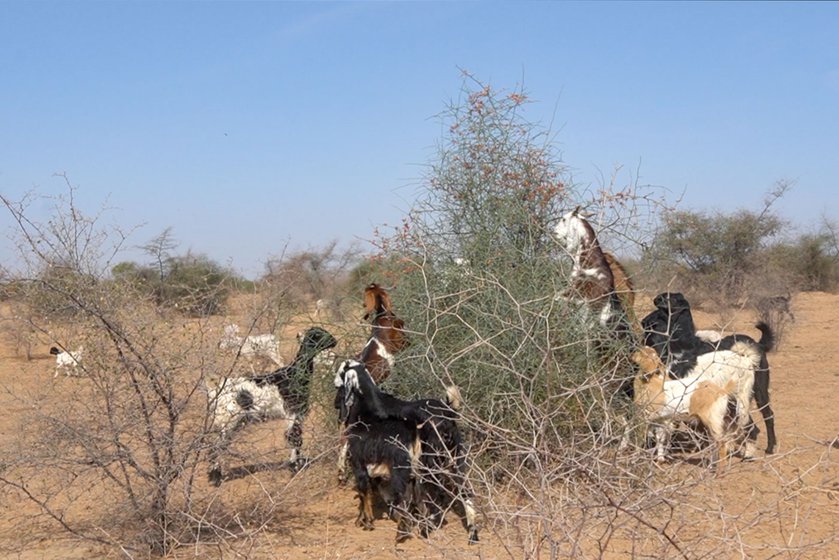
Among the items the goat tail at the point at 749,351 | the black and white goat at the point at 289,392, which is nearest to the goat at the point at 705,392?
the goat tail at the point at 749,351

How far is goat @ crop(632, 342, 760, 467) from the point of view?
688 centimetres

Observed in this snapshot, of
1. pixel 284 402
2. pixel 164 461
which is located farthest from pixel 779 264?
pixel 164 461

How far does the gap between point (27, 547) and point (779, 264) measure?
76.8 feet

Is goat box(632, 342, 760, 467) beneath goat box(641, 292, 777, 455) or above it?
beneath

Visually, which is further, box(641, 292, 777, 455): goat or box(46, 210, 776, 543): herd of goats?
box(641, 292, 777, 455): goat

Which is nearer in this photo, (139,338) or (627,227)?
(139,338)

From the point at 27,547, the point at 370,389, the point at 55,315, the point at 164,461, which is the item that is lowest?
the point at 27,547

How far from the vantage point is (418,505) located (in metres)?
5.93

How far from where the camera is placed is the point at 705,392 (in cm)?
731

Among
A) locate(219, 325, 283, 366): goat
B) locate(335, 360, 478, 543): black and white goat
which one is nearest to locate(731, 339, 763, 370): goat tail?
A: locate(335, 360, 478, 543): black and white goat

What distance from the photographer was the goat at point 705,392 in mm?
6875

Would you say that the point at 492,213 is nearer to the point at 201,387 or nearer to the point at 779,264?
the point at 201,387

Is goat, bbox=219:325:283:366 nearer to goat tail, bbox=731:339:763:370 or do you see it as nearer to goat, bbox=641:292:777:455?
goat, bbox=641:292:777:455

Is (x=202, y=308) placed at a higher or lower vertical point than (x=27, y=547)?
higher
